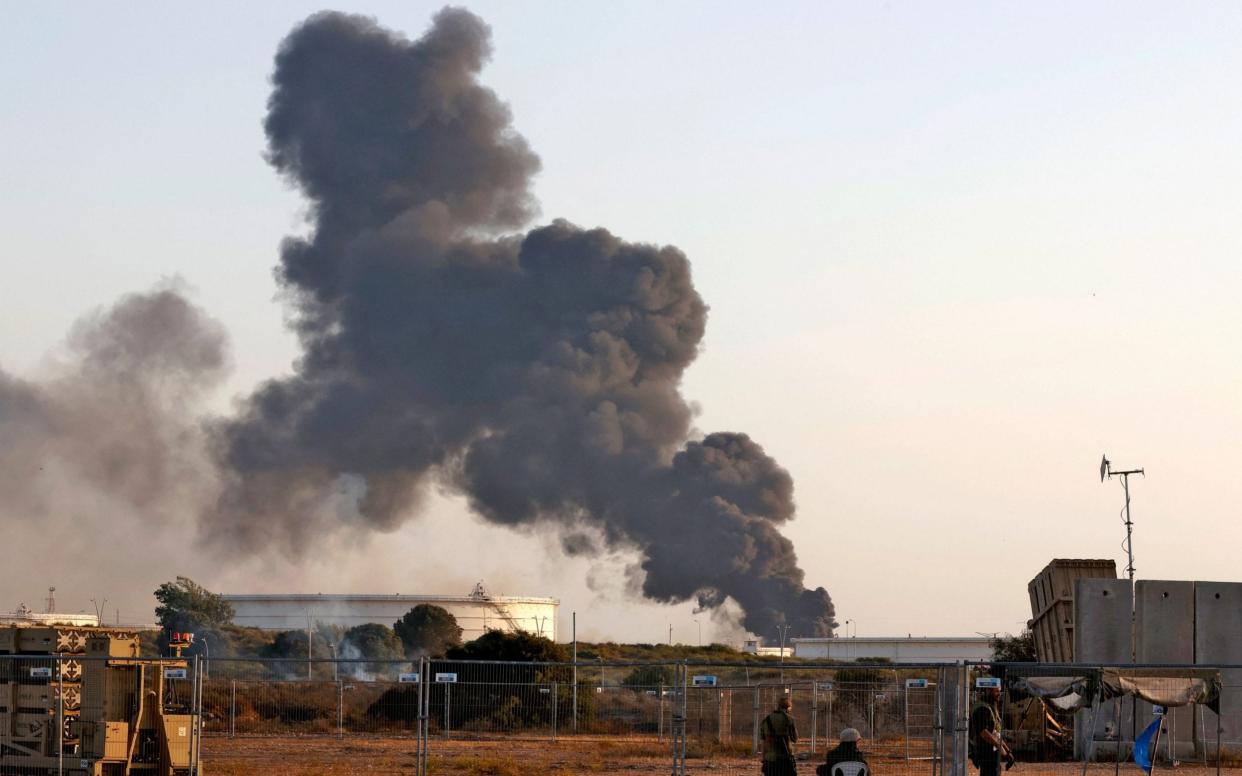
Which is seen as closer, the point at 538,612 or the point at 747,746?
the point at 747,746

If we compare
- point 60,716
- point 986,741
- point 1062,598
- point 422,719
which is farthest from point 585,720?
point 986,741

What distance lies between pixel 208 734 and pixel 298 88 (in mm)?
108329

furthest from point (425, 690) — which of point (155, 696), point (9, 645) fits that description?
point (9, 645)

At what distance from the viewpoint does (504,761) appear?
25594mm

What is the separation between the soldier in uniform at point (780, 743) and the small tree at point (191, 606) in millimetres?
84178

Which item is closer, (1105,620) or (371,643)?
(1105,620)

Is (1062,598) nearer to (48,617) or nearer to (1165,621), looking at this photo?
(1165,621)

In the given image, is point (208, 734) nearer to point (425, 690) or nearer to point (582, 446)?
point (425, 690)

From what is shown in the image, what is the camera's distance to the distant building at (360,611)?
101812 mm

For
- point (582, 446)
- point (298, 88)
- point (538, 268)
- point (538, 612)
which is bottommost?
point (538, 612)

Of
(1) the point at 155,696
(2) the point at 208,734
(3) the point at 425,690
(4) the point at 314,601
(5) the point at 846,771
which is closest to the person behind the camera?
(5) the point at 846,771

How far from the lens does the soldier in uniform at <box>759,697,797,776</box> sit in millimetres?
17641

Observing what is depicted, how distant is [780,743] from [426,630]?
78.8 meters

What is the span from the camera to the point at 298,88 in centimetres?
13262
